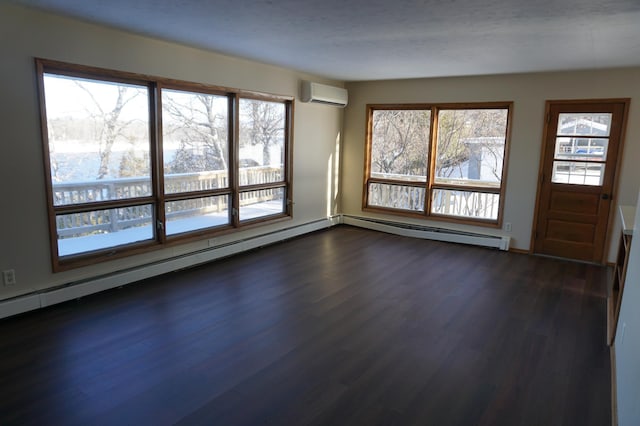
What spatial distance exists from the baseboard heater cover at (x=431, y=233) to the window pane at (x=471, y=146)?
75 centimetres

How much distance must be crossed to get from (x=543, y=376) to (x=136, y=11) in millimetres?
3831

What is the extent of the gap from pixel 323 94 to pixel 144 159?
2.95 metres

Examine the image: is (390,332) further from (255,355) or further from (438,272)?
(438,272)

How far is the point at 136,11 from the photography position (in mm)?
3133

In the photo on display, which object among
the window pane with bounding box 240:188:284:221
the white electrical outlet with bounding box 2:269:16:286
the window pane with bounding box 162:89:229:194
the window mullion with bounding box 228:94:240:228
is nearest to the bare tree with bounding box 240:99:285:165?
the window mullion with bounding box 228:94:240:228

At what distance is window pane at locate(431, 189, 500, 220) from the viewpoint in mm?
6105

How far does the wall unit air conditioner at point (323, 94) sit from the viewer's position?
19.9 feet

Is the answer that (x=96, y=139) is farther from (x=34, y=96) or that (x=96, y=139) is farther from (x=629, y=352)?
(x=629, y=352)

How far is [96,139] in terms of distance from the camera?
12.9 feet

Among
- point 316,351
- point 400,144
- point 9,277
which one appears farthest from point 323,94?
point 9,277

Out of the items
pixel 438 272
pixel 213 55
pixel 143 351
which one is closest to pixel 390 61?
pixel 213 55

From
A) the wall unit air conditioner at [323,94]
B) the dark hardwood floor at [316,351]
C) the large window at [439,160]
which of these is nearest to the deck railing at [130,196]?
the dark hardwood floor at [316,351]

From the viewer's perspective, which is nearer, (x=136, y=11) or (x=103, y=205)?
(x=136, y=11)

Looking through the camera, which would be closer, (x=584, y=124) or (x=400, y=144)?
(x=584, y=124)
